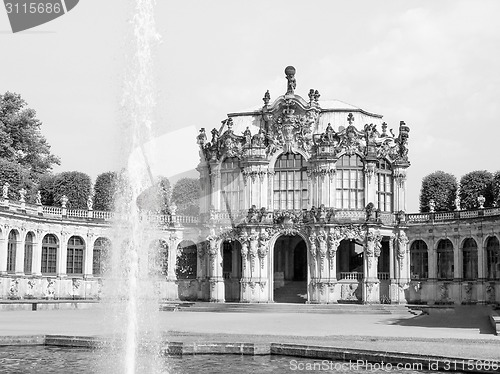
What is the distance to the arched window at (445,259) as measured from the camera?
63.0 meters

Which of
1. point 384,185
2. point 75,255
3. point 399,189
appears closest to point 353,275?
point 384,185

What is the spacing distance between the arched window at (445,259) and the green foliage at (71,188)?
107ft

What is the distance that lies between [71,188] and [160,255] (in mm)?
11910

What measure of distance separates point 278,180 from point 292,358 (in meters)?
39.8

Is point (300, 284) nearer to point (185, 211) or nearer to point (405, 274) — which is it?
point (405, 274)

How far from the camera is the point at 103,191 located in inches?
3012

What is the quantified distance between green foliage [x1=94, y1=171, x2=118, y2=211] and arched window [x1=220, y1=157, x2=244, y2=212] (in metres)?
13.1

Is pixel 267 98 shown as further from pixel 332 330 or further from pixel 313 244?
pixel 332 330

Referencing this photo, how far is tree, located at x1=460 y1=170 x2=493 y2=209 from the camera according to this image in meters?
71.1

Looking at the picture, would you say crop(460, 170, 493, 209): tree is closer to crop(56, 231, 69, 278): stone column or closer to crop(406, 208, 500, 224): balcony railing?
crop(406, 208, 500, 224): balcony railing

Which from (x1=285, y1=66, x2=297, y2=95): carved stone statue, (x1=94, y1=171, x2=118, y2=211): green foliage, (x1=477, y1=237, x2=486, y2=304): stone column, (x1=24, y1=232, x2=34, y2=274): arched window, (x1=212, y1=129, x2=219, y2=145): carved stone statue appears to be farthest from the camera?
(x1=94, y1=171, x2=118, y2=211): green foliage

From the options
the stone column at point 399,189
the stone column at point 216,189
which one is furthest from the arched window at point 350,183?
the stone column at point 216,189

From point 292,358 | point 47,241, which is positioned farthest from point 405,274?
point 292,358

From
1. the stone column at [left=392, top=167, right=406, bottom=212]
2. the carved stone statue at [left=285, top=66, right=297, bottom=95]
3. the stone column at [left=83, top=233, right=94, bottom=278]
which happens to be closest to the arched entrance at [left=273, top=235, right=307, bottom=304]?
the stone column at [left=392, top=167, right=406, bottom=212]
